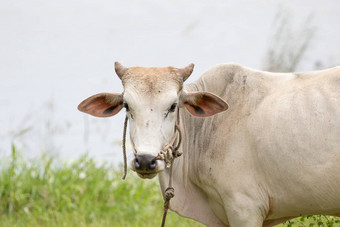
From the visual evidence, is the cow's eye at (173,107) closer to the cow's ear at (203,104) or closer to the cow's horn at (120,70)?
the cow's ear at (203,104)

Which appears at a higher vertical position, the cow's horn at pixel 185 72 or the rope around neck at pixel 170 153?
the cow's horn at pixel 185 72

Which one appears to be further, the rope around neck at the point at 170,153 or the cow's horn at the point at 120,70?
the cow's horn at the point at 120,70

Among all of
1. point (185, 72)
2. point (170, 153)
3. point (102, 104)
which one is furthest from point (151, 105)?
point (102, 104)

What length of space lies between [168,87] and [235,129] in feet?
2.19

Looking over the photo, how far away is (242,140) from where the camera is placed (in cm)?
503

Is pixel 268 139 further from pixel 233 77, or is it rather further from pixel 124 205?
Answer: pixel 124 205

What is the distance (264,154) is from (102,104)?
1.42 meters

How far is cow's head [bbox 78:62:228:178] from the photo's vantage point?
4.65 metres

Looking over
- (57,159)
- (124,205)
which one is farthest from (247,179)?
(57,159)

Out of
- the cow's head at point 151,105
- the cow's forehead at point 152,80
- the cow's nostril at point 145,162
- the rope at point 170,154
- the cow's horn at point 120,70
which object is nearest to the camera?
the cow's nostril at point 145,162

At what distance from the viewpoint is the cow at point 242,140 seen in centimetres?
474

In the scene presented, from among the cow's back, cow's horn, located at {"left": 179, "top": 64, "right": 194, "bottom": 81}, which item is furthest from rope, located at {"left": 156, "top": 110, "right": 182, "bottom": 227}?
cow's horn, located at {"left": 179, "top": 64, "right": 194, "bottom": 81}

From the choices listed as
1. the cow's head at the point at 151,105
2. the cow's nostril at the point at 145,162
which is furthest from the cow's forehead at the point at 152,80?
the cow's nostril at the point at 145,162

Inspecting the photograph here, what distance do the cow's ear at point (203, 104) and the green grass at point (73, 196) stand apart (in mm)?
3219
